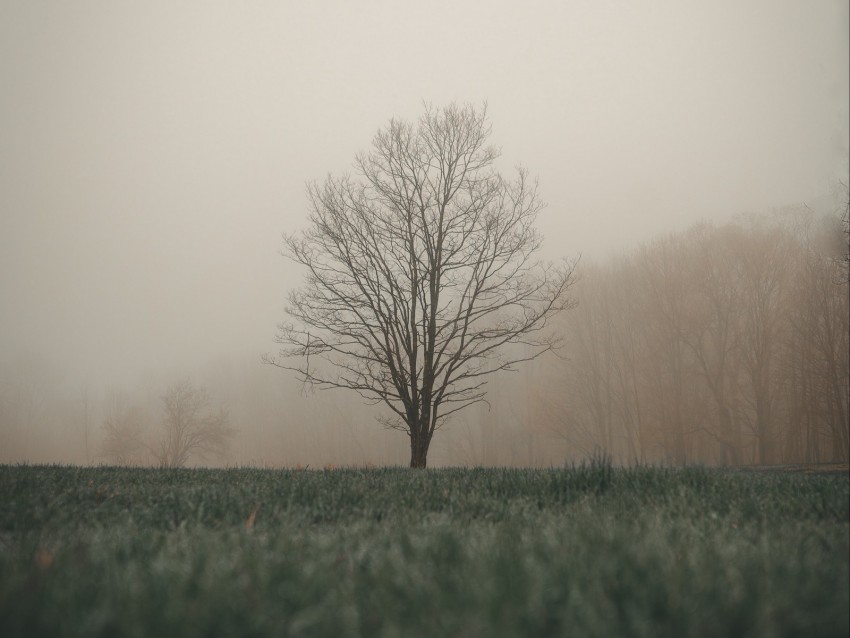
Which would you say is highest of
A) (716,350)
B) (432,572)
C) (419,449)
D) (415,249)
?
(415,249)

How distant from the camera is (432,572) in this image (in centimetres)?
196

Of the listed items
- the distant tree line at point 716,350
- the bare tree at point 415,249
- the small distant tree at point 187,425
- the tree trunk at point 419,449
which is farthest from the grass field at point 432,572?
the small distant tree at point 187,425

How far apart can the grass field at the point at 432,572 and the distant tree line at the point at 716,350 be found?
3056 centimetres

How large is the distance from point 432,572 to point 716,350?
128 ft

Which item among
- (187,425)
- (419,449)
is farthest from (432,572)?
(187,425)

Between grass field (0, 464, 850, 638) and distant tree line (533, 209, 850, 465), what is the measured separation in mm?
30565

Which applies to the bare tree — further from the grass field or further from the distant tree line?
the distant tree line

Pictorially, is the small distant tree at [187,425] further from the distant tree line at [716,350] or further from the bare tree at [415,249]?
the bare tree at [415,249]

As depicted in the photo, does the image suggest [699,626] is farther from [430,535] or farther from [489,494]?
[489,494]

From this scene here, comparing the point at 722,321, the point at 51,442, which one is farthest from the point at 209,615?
the point at 51,442

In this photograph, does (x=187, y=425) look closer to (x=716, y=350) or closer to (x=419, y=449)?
(x=419, y=449)

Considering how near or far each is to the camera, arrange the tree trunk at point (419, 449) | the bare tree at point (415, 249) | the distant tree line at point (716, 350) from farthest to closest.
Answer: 1. the distant tree line at point (716, 350)
2. the bare tree at point (415, 249)
3. the tree trunk at point (419, 449)

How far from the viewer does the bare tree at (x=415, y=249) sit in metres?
14.0

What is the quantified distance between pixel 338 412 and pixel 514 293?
168 ft
